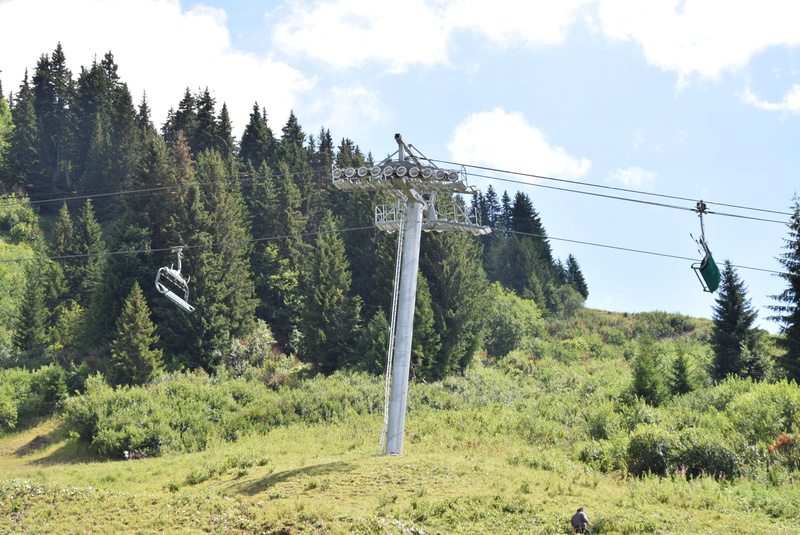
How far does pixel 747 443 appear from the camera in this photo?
77.3 ft

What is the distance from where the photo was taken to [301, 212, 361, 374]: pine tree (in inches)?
1875

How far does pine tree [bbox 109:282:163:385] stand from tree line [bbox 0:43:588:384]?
0.30 ft

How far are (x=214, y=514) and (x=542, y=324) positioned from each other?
5610 cm

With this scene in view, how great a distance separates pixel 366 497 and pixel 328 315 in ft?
97.3

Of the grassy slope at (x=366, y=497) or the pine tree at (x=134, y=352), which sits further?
the pine tree at (x=134, y=352)

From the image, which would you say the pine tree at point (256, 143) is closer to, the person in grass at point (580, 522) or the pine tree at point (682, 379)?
the pine tree at point (682, 379)

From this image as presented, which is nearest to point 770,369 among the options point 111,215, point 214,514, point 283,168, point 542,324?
point 542,324

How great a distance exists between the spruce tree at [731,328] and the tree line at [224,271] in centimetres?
1620

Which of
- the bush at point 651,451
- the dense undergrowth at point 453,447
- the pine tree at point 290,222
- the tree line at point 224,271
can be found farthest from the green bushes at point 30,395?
the bush at point 651,451

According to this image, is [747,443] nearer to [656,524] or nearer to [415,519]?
[656,524]

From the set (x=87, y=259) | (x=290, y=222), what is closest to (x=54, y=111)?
(x=87, y=259)

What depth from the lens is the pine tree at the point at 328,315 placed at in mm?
47625

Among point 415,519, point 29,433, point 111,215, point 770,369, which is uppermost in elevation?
point 111,215

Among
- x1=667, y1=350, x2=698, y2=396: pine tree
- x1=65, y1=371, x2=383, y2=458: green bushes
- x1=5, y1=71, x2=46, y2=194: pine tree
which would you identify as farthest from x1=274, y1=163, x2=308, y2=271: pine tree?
x1=5, y1=71, x2=46, y2=194: pine tree
